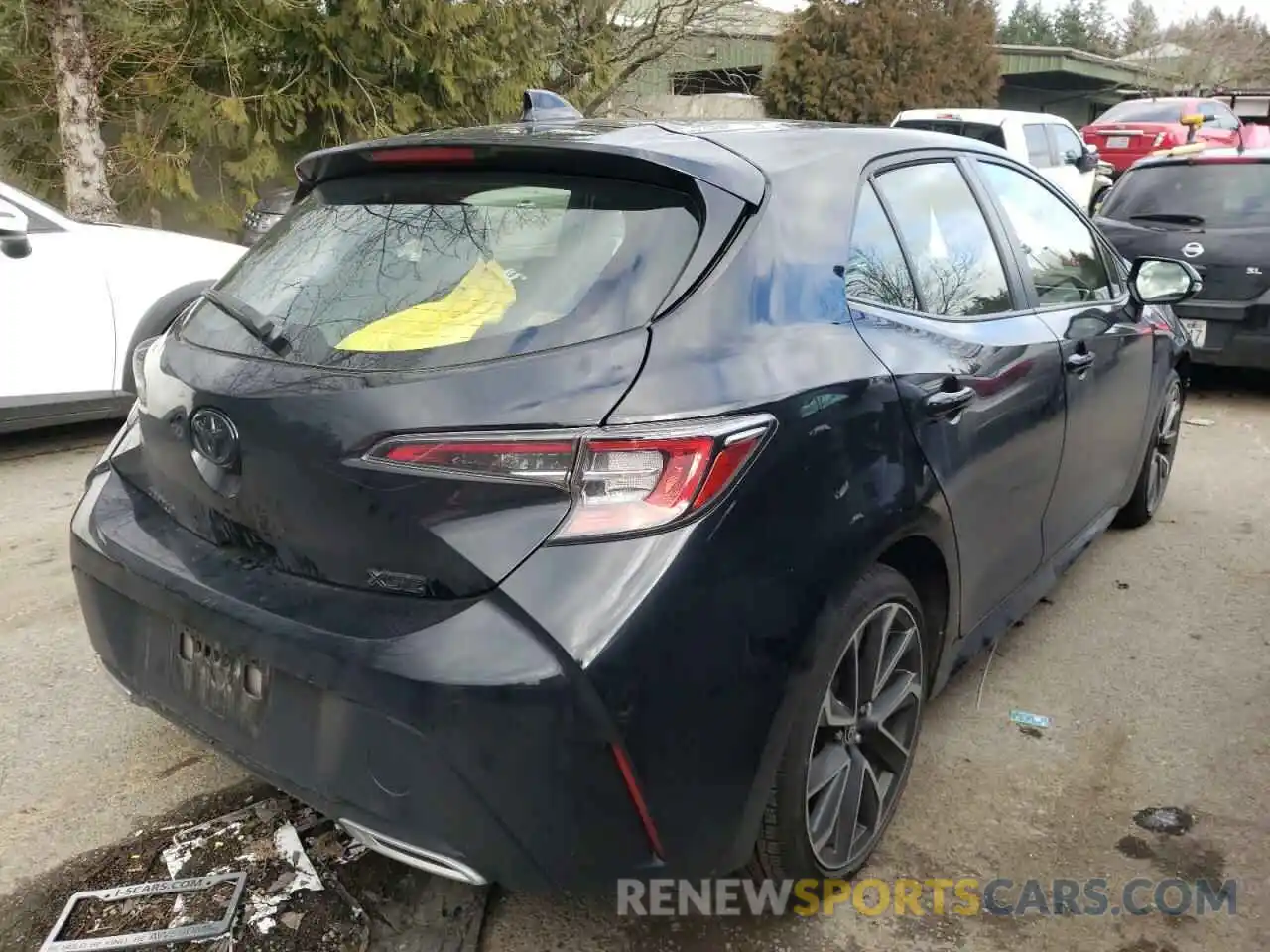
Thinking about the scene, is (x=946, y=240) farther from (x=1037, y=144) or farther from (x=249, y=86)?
(x=1037, y=144)

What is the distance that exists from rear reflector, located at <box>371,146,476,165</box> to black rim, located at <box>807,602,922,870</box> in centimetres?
127

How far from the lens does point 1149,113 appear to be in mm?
17781

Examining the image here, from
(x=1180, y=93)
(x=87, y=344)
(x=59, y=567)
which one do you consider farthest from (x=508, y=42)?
(x=1180, y=93)

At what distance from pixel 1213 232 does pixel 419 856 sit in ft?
22.0

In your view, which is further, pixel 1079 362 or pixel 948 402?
pixel 1079 362

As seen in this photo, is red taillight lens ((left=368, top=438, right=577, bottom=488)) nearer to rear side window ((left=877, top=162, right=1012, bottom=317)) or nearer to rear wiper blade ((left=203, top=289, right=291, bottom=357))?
rear wiper blade ((left=203, top=289, right=291, bottom=357))

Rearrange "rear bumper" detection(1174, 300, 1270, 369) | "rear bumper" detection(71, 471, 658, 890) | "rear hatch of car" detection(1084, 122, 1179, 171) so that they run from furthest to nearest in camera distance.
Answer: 1. "rear hatch of car" detection(1084, 122, 1179, 171)
2. "rear bumper" detection(1174, 300, 1270, 369)
3. "rear bumper" detection(71, 471, 658, 890)

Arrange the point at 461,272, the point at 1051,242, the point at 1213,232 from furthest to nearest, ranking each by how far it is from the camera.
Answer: the point at 1213,232 → the point at 1051,242 → the point at 461,272

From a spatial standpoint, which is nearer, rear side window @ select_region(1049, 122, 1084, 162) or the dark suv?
the dark suv

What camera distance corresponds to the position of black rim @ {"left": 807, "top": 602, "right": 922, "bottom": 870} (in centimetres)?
217

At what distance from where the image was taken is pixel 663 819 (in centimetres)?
179

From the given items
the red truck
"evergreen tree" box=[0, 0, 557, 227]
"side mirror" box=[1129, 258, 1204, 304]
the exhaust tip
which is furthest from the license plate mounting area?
the red truck

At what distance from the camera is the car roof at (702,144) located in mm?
2082

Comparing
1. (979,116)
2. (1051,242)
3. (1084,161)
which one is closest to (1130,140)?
(1084,161)
